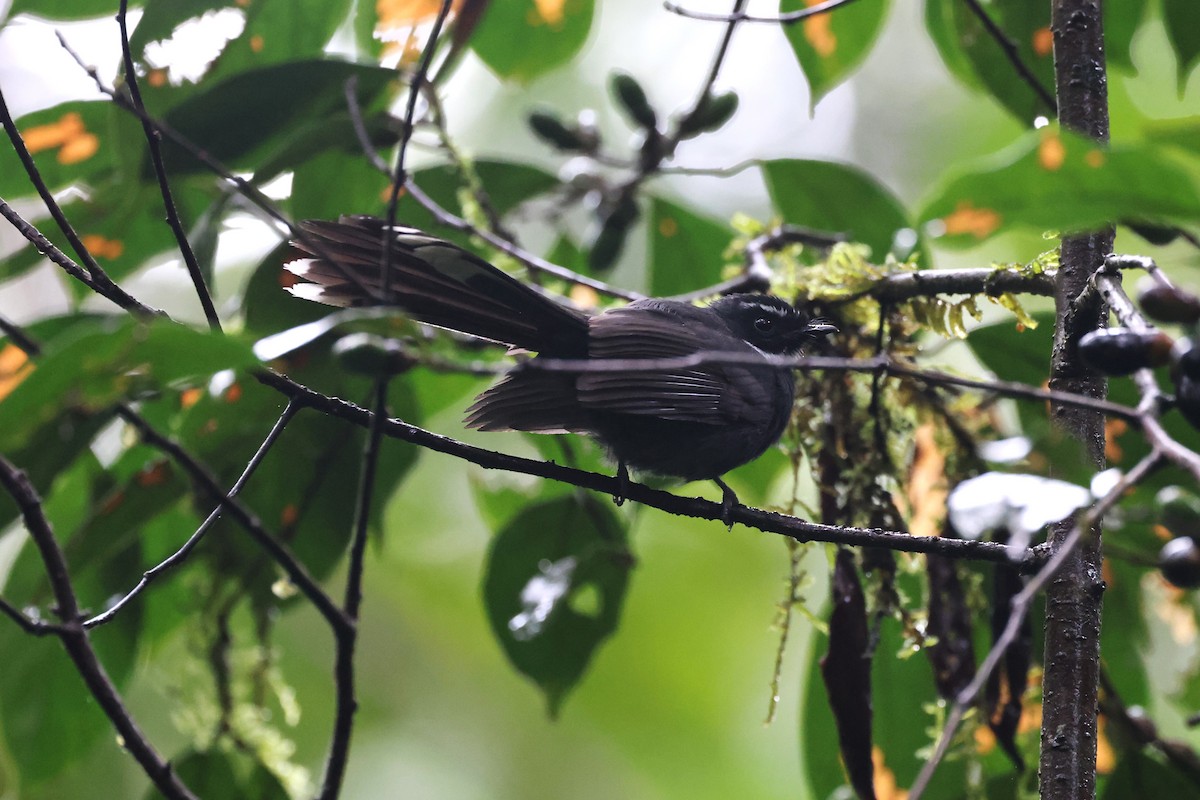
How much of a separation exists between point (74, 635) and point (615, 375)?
5.03 feet

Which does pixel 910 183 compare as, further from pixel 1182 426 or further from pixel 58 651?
pixel 58 651

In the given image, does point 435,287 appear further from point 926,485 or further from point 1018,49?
point 1018,49

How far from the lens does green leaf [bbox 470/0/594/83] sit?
11.9ft

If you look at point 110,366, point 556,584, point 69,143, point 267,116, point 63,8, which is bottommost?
point 110,366

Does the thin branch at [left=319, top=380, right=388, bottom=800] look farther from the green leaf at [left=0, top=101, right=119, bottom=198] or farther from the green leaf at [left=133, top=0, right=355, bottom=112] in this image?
the green leaf at [left=0, top=101, right=119, bottom=198]

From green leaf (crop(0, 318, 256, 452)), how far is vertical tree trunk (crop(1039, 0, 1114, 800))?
145 centimetres

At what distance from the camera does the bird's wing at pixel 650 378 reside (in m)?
2.70

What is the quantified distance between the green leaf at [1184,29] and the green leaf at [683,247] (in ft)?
5.24

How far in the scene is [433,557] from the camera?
7.53 m

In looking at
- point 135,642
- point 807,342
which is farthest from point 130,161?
point 807,342

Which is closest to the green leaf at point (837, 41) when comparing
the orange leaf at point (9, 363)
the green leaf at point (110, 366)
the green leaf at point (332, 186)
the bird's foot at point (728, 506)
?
the bird's foot at point (728, 506)

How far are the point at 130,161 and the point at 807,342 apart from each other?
82.9 inches

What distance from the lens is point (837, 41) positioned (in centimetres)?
324

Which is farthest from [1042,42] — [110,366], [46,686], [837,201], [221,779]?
[46,686]
